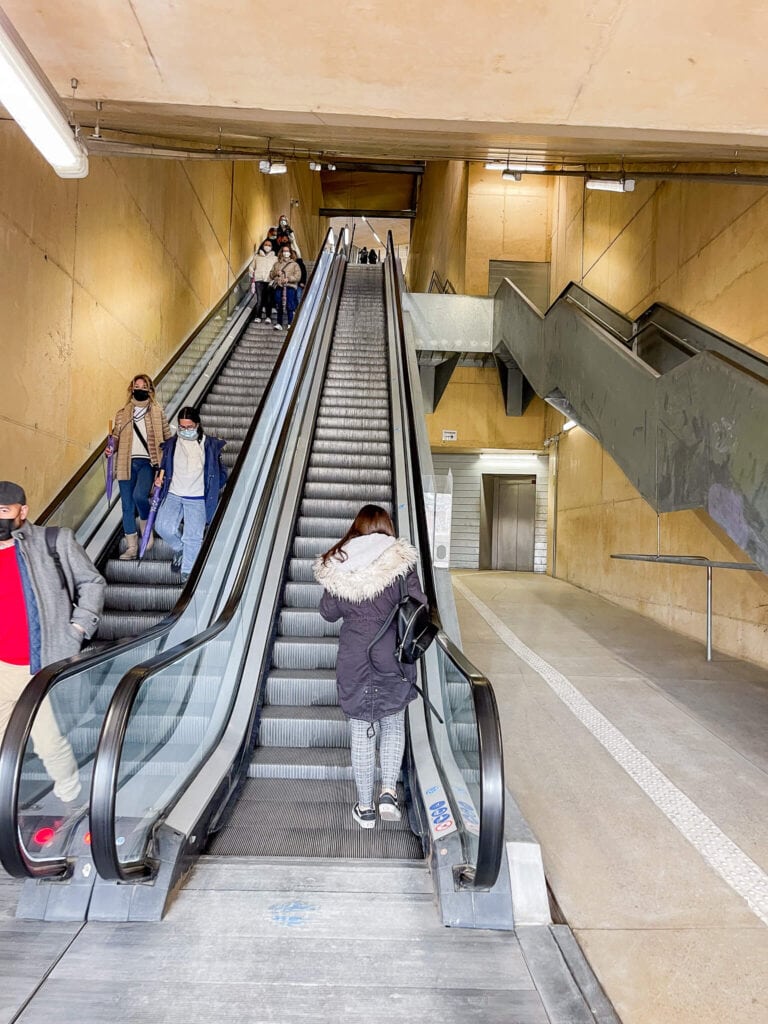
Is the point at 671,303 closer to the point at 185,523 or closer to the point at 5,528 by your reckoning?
the point at 185,523

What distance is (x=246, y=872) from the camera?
265 cm

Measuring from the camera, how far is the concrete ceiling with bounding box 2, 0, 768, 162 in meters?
2.95

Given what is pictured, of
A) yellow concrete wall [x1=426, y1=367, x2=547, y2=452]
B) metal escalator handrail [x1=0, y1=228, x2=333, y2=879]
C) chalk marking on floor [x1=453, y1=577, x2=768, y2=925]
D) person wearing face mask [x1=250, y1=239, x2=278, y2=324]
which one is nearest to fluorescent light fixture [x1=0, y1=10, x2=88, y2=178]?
metal escalator handrail [x1=0, y1=228, x2=333, y2=879]

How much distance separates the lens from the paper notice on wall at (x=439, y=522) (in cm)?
445

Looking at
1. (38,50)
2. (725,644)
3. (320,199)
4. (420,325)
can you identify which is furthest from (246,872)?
(320,199)

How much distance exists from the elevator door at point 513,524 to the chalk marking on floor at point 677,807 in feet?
29.6

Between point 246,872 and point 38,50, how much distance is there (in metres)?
4.05

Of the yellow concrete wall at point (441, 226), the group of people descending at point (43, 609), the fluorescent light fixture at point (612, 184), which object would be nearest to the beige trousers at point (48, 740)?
the group of people descending at point (43, 609)

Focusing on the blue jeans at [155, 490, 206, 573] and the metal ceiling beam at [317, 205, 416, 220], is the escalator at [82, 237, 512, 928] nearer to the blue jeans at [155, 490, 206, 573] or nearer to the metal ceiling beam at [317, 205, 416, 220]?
the blue jeans at [155, 490, 206, 573]

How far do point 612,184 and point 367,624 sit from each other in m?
5.47

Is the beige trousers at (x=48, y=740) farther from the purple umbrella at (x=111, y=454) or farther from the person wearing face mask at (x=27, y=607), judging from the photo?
the purple umbrella at (x=111, y=454)

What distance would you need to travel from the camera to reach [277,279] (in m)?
10.8

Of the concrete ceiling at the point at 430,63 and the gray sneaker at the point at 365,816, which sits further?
the gray sneaker at the point at 365,816

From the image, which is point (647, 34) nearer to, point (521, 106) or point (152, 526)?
point (521, 106)
